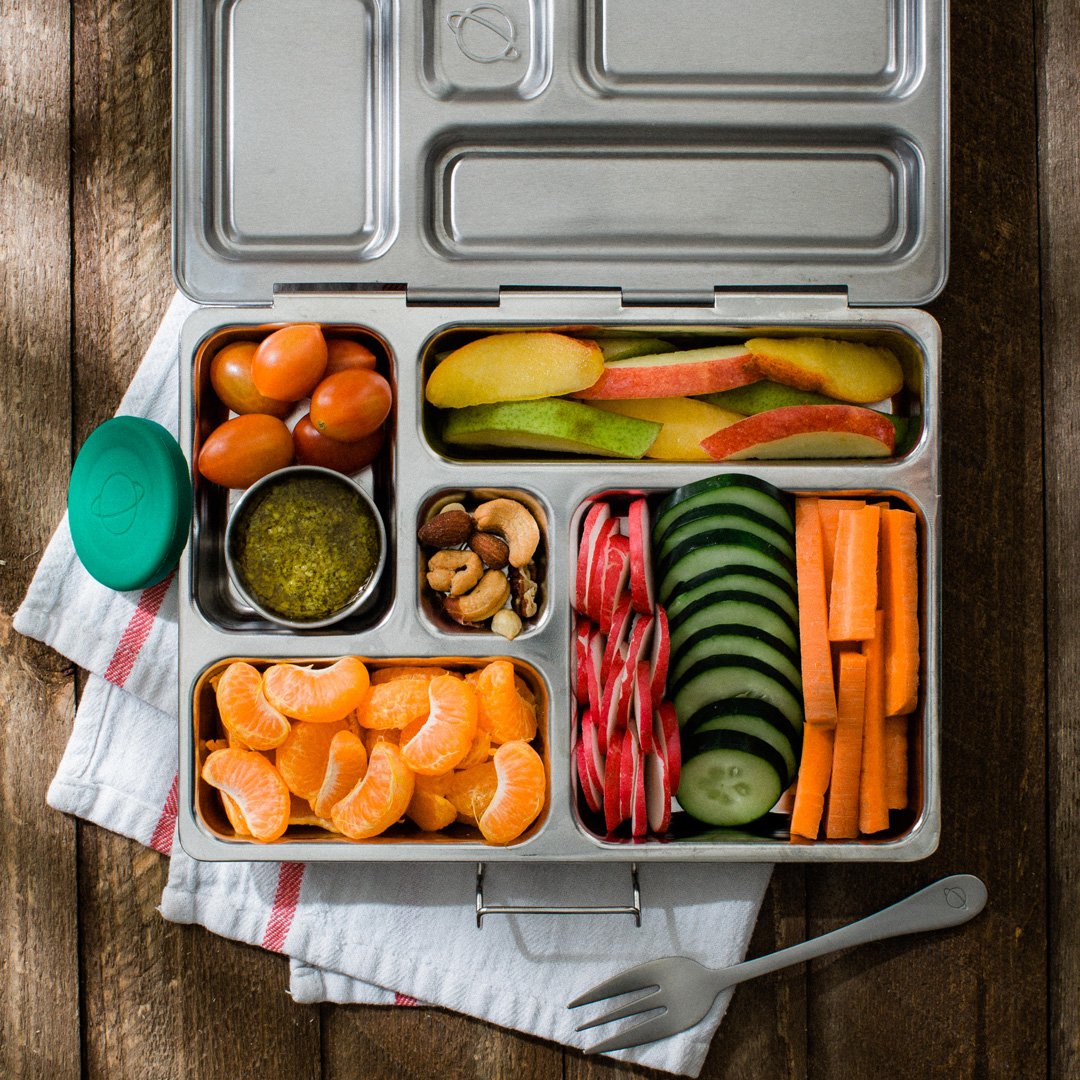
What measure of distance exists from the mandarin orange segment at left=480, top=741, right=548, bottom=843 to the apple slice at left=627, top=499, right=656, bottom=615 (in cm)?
23

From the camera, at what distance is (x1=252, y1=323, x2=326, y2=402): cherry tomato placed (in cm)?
112

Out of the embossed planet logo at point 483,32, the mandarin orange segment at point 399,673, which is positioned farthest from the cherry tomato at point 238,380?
the embossed planet logo at point 483,32

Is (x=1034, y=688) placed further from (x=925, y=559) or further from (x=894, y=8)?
(x=894, y=8)

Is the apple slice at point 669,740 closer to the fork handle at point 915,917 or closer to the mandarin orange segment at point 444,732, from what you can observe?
the mandarin orange segment at point 444,732

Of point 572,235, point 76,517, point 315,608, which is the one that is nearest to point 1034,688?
point 572,235

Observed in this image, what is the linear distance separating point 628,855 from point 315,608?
49 cm

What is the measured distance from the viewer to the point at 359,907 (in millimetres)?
1285

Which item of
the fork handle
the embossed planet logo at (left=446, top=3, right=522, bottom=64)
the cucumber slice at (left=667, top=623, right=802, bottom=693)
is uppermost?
the embossed planet logo at (left=446, top=3, right=522, bottom=64)

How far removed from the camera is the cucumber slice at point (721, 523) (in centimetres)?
112

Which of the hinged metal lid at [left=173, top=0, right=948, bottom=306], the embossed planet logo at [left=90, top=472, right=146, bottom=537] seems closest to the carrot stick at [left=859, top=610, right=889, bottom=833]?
the hinged metal lid at [left=173, top=0, right=948, bottom=306]

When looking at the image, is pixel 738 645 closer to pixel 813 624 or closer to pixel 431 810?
pixel 813 624

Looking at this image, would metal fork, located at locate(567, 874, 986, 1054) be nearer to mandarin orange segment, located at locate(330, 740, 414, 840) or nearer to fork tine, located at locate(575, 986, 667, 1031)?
fork tine, located at locate(575, 986, 667, 1031)

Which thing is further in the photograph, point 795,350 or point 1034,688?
point 1034,688

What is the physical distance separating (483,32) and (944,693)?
1102mm
